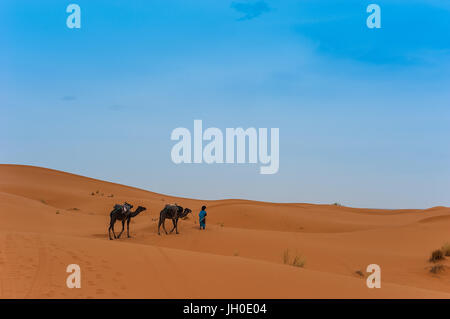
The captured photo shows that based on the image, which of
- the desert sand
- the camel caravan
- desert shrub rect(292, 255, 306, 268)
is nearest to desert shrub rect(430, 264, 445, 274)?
the desert sand

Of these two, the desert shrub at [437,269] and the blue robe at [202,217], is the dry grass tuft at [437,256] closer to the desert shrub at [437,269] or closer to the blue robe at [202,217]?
the desert shrub at [437,269]

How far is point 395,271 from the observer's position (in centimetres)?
1694

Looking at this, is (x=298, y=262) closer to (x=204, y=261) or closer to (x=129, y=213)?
(x=204, y=261)

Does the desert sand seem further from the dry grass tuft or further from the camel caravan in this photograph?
the camel caravan

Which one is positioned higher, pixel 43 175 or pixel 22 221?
pixel 43 175

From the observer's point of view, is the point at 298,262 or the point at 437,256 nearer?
the point at 298,262

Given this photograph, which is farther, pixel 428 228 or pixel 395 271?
pixel 428 228

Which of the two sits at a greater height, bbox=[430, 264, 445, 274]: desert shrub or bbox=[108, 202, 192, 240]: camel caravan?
bbox=[108, 202, 192, 240]: camel caravan

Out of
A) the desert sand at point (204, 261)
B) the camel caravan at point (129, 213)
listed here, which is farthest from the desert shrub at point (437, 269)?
the camel caravan at point (129, 213)

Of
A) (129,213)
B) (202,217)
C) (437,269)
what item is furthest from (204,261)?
(437,269)

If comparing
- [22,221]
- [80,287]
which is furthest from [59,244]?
[22,221]
